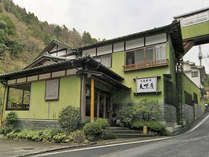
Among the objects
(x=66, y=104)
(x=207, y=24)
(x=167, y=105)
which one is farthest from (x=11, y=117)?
(x=207, y=24)

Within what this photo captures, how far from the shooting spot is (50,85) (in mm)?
11820

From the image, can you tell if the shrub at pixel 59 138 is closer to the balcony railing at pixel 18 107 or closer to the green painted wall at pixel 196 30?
the balcony railing at pixel 18 107

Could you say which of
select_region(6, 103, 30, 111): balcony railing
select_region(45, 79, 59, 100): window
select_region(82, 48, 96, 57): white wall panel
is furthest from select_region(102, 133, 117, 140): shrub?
select_region(82, 48, 96, 57): white wall panel

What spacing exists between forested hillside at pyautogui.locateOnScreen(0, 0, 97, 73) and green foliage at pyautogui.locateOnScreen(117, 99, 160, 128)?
2191cm

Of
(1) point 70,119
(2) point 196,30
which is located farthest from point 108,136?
(2) point 196,30

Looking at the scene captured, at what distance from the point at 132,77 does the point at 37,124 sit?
7.35m

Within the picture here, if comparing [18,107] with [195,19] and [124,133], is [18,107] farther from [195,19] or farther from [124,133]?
[195,19]

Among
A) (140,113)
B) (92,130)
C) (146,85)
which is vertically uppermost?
(146,85)

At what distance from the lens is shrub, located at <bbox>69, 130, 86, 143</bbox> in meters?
8.48

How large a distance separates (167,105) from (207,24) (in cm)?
996

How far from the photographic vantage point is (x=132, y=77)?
14180 millimetres

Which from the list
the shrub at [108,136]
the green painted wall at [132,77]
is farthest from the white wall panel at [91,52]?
the shrub at [108,136]

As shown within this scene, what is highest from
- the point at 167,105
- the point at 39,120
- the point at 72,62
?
the point at 72,62

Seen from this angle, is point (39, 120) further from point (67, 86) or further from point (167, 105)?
point (167, 105)
